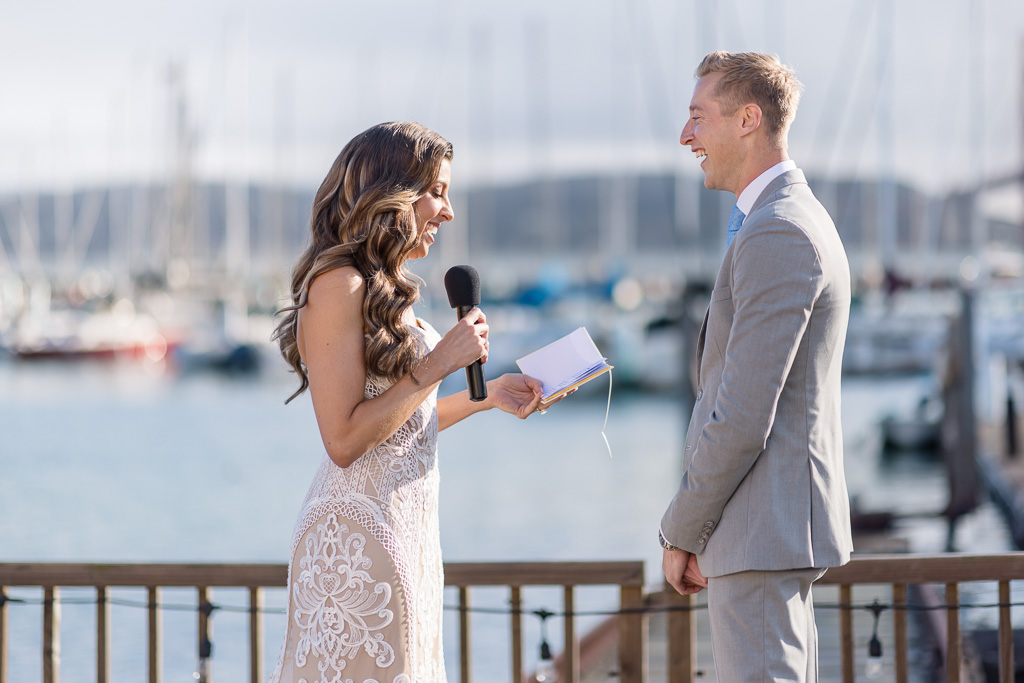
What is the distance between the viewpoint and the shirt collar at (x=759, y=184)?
251 cm

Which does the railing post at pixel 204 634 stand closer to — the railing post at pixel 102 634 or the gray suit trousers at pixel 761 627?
the railing post at pixel 102 634

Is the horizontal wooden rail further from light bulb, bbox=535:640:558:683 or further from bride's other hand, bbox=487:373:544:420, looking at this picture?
bride's other hand, bbox=487:373:544:420

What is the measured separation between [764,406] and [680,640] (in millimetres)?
1437

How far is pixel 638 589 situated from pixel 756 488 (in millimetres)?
1125

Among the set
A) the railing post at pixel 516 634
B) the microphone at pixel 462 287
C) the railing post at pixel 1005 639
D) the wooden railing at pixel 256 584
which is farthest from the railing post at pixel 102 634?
the railing post at pixel 1005 639

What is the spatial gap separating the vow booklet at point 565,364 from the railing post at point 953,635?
1.47 m

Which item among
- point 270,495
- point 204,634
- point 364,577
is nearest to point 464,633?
point 204,634

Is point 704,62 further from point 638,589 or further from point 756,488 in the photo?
point 638,589

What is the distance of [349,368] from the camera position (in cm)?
248

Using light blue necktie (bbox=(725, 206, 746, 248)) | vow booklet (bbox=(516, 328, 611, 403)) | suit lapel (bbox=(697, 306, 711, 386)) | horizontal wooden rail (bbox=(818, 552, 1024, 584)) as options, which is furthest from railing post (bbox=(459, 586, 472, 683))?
light blue necktie (bbox=(725, 206, 746, 248))

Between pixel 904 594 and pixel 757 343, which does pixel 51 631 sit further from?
pixel 904 594

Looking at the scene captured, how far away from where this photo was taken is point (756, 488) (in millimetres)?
2398

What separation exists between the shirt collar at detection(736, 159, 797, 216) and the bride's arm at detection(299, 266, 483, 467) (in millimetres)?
732

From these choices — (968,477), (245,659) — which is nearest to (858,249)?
(968,477)
